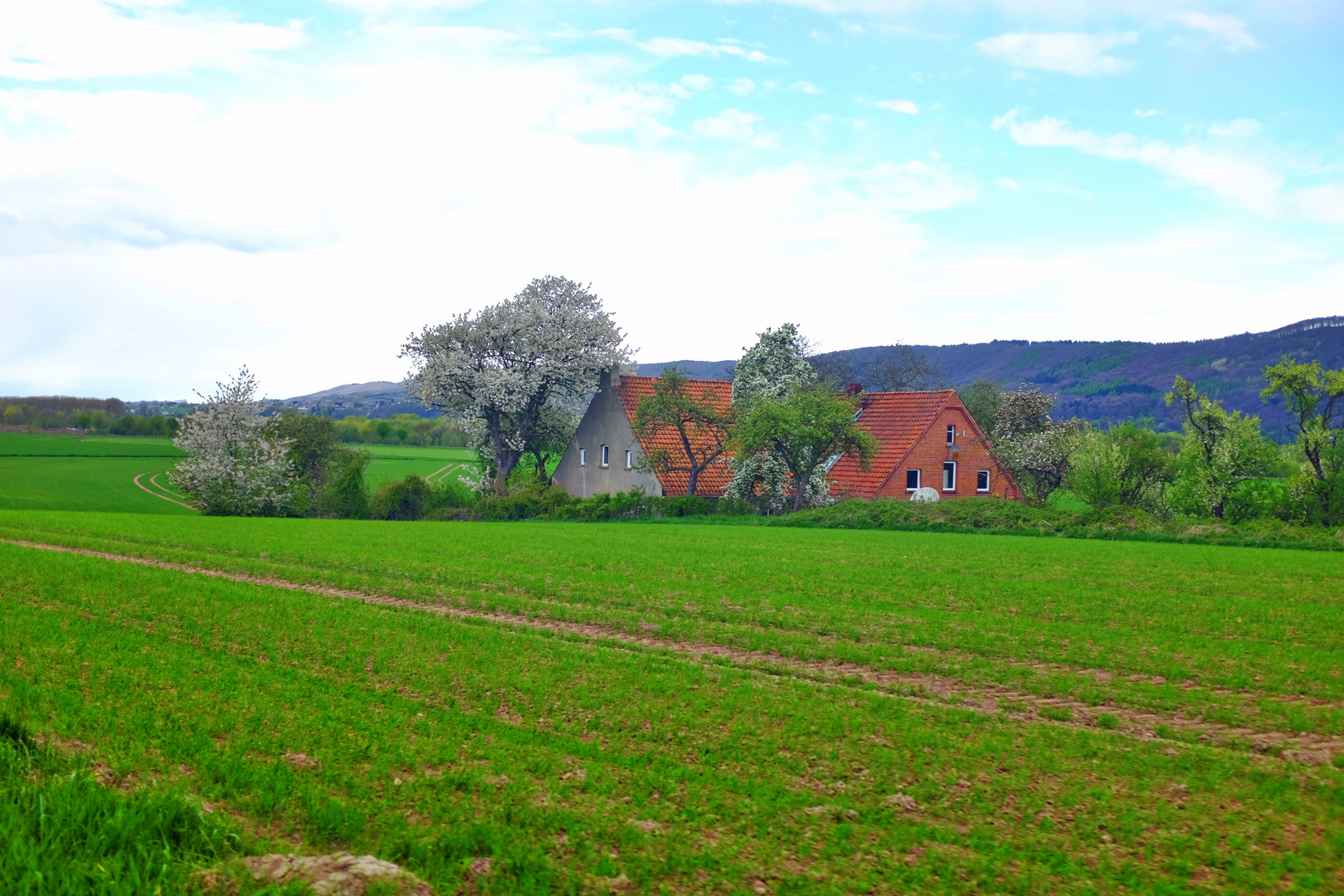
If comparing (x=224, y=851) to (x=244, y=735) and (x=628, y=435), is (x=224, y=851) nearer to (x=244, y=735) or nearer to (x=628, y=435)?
(x=244, y=735)

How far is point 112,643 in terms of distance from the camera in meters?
11.6

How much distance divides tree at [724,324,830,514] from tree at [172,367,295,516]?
25.7 m

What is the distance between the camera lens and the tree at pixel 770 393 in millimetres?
43125

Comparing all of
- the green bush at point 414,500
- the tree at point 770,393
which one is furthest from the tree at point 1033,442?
the green bush at point 414,500

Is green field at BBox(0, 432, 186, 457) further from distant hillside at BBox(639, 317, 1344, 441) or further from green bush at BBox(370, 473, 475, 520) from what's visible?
distant hillside at BBox(639, 317, 1344, 441)

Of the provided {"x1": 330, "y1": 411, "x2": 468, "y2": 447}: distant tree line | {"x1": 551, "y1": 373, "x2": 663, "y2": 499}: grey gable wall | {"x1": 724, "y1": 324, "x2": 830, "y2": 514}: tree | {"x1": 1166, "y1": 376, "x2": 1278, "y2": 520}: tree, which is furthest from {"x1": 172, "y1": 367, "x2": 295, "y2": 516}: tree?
{"x1": 330, "y1": 411, "x2": 468, "y2": 447}: distant tree line

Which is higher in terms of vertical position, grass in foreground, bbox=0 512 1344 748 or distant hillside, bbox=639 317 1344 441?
distant hillside, bbox=639 317 1344 441

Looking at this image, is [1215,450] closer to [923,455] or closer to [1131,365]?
[923,455]

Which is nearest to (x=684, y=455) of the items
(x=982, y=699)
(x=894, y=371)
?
(x=894, y=371)

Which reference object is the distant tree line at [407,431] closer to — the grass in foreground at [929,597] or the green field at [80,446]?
the green field at [80,446]

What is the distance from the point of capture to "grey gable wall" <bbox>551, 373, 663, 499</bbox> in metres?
50.8

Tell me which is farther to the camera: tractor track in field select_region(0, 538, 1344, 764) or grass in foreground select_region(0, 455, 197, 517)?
grass in foreground select_region(0, 455, 197, 517)

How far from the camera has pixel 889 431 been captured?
51094mm

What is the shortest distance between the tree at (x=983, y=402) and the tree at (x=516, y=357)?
24519 millimetres
